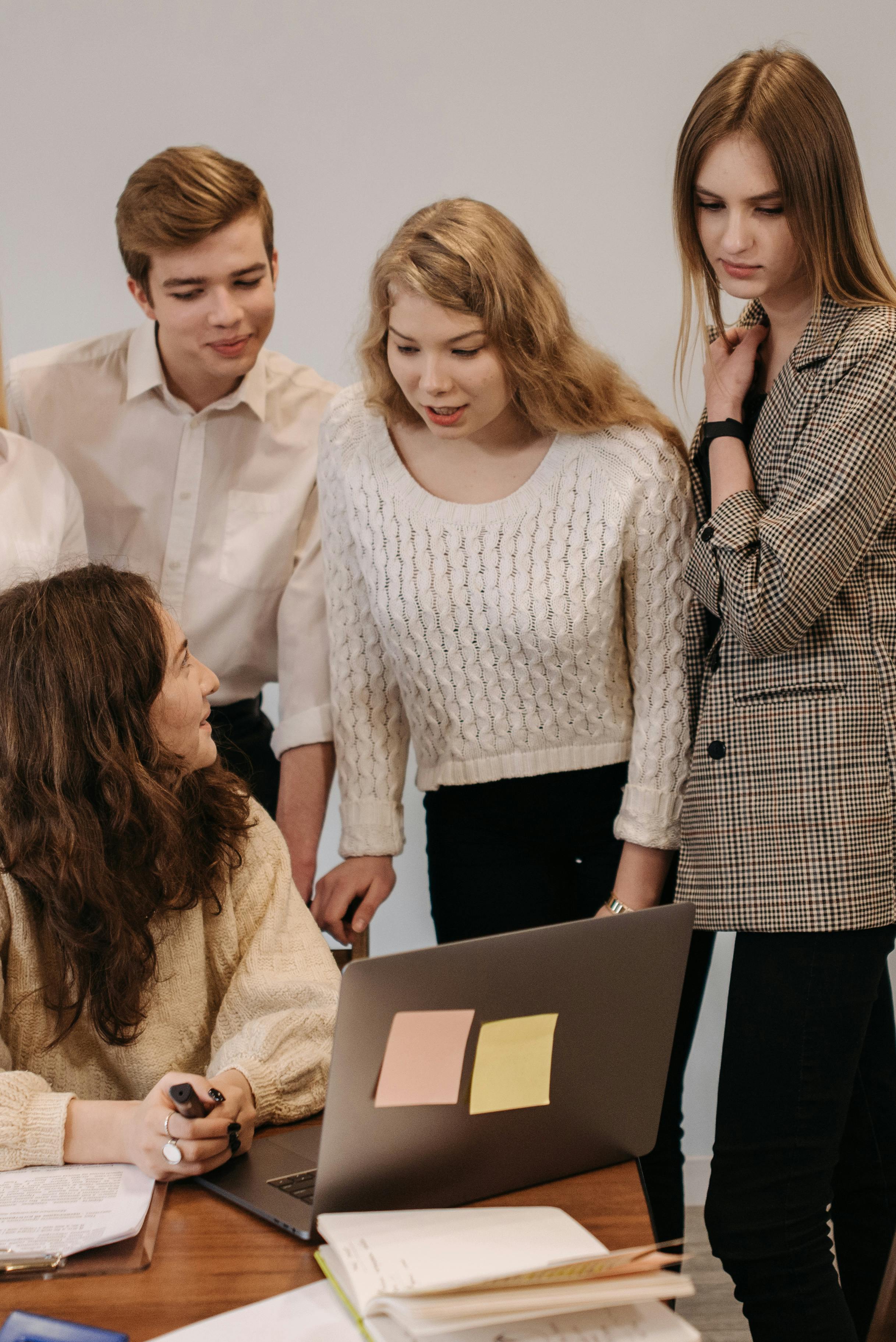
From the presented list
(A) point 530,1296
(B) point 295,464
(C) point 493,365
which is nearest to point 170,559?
(B) point 295,464

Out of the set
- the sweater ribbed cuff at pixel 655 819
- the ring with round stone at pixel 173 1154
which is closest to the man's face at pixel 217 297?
the sweater ribbed cuff at pixel 655 819

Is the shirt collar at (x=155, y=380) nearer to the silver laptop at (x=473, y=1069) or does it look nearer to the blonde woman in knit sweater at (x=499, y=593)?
the blonde woman in knit sweater at (x=499, y=593)

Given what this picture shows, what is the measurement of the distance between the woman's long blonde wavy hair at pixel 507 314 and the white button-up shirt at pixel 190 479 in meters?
0.38

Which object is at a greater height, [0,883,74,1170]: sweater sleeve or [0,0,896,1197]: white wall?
[0,0,896,1197]: white wall

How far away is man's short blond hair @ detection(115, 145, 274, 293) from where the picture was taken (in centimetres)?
170

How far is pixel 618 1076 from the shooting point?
3.22 ft

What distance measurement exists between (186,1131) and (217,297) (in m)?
1.18

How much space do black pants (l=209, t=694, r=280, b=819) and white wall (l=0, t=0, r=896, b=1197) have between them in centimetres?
83

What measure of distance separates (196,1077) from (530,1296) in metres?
0.43

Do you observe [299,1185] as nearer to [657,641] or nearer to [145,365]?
[657,641]

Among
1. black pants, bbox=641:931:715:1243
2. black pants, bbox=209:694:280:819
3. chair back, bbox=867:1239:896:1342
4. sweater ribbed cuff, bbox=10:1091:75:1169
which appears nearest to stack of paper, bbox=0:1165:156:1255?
sweater ribbed cuff, bbox=10:1091:75:1169

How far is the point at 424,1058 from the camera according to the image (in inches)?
34.9

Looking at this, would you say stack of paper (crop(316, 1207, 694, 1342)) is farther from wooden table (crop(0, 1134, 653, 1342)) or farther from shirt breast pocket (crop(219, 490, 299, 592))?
shirt breast pocket (crop(219, 490, 299, 592))

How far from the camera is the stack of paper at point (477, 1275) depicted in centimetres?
74
